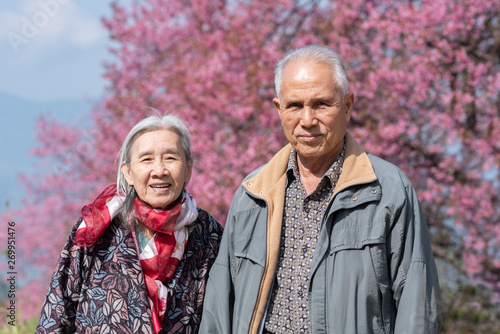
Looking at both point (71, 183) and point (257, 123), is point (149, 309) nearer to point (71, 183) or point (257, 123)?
point (257, 123)

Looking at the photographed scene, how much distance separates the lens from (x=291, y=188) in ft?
7.91

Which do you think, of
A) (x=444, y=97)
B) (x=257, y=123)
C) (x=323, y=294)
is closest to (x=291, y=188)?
(x=323, y=294)

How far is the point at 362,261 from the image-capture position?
212 cm

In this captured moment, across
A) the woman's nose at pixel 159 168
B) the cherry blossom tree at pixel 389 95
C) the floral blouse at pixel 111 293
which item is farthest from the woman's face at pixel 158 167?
the cherry blossom tree at pixel 389 95

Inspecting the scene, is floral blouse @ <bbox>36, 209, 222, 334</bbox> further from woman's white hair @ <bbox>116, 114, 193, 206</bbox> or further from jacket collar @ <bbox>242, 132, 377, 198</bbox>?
jacket collar @ <bbox>242, 132, 377, 198</bbox>

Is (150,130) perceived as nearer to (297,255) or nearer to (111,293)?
(111,293)

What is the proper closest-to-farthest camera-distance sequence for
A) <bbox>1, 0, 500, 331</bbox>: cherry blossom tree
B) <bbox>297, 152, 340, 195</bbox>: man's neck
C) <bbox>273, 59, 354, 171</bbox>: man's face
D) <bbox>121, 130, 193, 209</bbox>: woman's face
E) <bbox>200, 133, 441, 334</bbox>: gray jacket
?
1. <bbox>200, 133, 441, 334</bbox>: gray jacket
2. <bbox>273, 59, 354, 171</bbox>: man's face
3. <bbox>297, 152, 340, 195</bbox>: man's neck
4. <bbox>121, 130, 193, 209</bbox>: woman's face
5. <bbox>1, 0, 500, 331</bbox>: cherry blossom tree

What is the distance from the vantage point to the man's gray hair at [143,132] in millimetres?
2539

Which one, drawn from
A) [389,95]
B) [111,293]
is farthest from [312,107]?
[389,95]

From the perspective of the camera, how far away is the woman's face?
2.47m

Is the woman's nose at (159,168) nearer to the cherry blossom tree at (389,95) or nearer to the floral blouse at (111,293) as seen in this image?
the floral blouse at (111,293)

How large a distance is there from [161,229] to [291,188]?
57 centimetres

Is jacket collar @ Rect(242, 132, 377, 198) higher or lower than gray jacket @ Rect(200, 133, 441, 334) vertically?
higher

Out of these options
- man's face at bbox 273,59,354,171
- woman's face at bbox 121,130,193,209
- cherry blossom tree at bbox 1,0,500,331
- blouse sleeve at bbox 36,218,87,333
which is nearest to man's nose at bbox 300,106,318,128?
man's face at bbox 273,59,354,171
